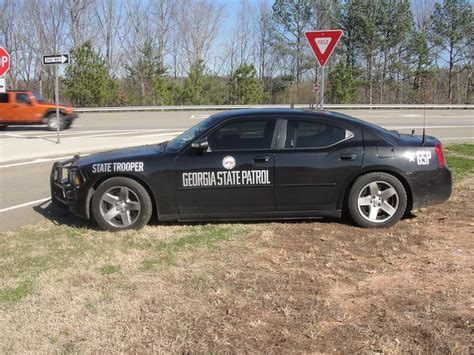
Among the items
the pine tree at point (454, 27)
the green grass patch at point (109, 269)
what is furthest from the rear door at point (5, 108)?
the pine tree at point (454, 27)

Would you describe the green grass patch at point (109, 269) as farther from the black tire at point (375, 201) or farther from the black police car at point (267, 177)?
the black tire at point (375, 201)

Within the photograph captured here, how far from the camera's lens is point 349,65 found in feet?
160

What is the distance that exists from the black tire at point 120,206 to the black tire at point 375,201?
2364 mm

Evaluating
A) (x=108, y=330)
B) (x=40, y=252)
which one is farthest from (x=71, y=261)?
(x=108, y=330)

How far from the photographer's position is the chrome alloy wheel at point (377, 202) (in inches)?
228

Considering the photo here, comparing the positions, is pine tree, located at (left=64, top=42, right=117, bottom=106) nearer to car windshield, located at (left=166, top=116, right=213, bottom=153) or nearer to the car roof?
car windshield, located at (left=166, top=116, right=213, bottom=153)

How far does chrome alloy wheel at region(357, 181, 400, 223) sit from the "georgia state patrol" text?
1.13 m

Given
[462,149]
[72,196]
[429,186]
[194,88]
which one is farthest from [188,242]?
[194,88]

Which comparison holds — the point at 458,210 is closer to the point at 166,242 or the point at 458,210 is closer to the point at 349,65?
the point at 166,242

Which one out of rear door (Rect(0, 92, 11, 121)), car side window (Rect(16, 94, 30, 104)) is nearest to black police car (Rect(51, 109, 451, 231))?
car side window (Rect(16, 94, 30, 104))

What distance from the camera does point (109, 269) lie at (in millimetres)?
4543

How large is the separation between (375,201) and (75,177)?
11.5 ft

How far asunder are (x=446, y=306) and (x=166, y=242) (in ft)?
9.23

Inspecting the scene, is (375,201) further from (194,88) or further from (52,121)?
(194,88)
